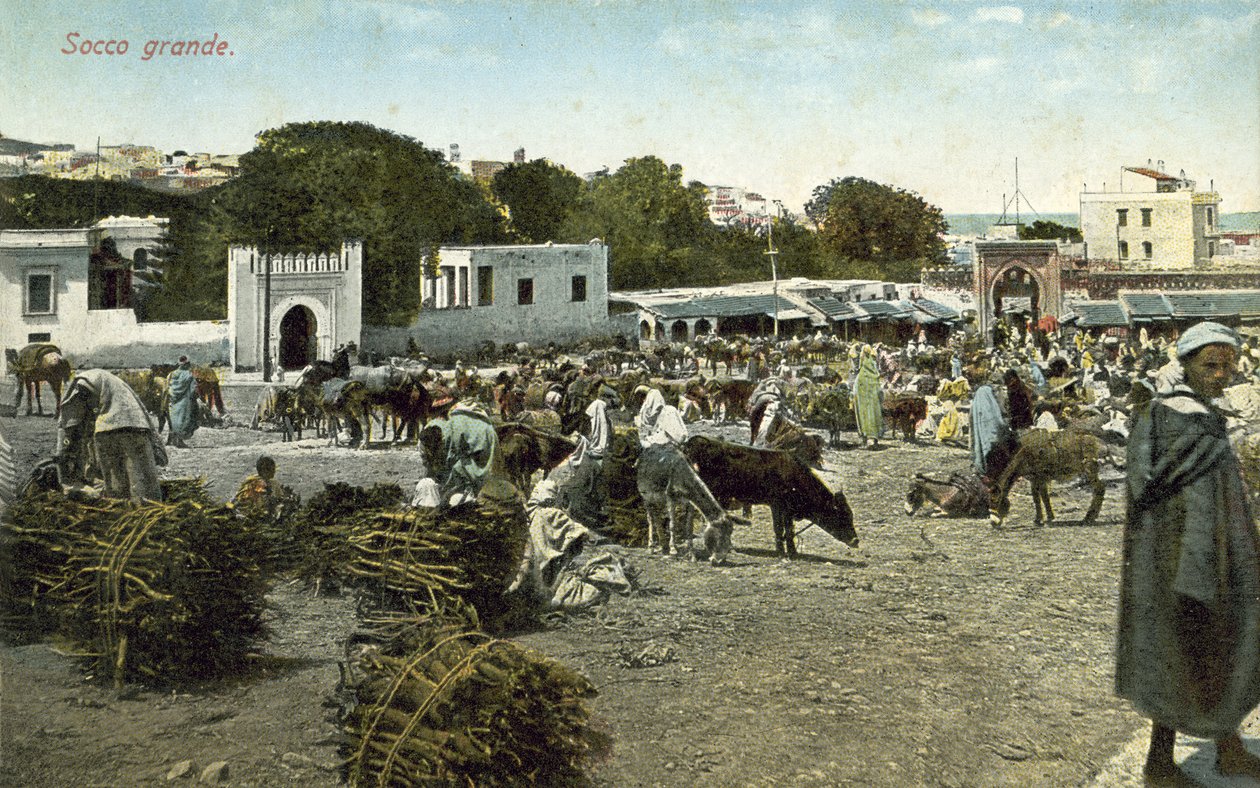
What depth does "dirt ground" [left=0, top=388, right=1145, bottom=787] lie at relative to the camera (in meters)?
4.42

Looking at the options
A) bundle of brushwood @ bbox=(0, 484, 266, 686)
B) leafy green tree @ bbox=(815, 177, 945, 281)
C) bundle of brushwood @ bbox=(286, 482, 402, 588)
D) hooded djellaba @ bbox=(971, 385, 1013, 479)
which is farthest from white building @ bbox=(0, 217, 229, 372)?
hooded djellaba @ bbox=(971, 385, 1013, 479)

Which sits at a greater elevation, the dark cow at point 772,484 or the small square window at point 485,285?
the small square window at point 485,285

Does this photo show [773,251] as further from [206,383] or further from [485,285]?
[206,383]

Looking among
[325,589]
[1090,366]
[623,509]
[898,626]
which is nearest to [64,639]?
[325,589]

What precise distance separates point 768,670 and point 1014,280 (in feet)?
8.72

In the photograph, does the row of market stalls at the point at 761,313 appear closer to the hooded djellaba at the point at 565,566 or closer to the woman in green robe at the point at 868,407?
the woman in green robe at the point at 868,407

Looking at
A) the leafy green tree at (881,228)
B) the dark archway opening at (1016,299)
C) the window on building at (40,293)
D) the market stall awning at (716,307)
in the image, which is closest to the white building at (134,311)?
the window on building at (40,293)

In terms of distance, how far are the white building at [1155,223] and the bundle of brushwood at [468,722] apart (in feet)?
10.9

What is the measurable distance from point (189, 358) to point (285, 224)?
2.50 ft

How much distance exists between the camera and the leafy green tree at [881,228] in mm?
5949

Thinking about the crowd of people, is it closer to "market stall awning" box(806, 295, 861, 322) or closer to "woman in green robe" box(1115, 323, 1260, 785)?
"woman in green robe" box(1115, 323, 1260, 785)

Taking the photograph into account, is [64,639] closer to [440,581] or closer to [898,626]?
[440,581]

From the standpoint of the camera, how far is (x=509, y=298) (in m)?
6.16

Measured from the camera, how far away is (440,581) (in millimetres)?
4926
